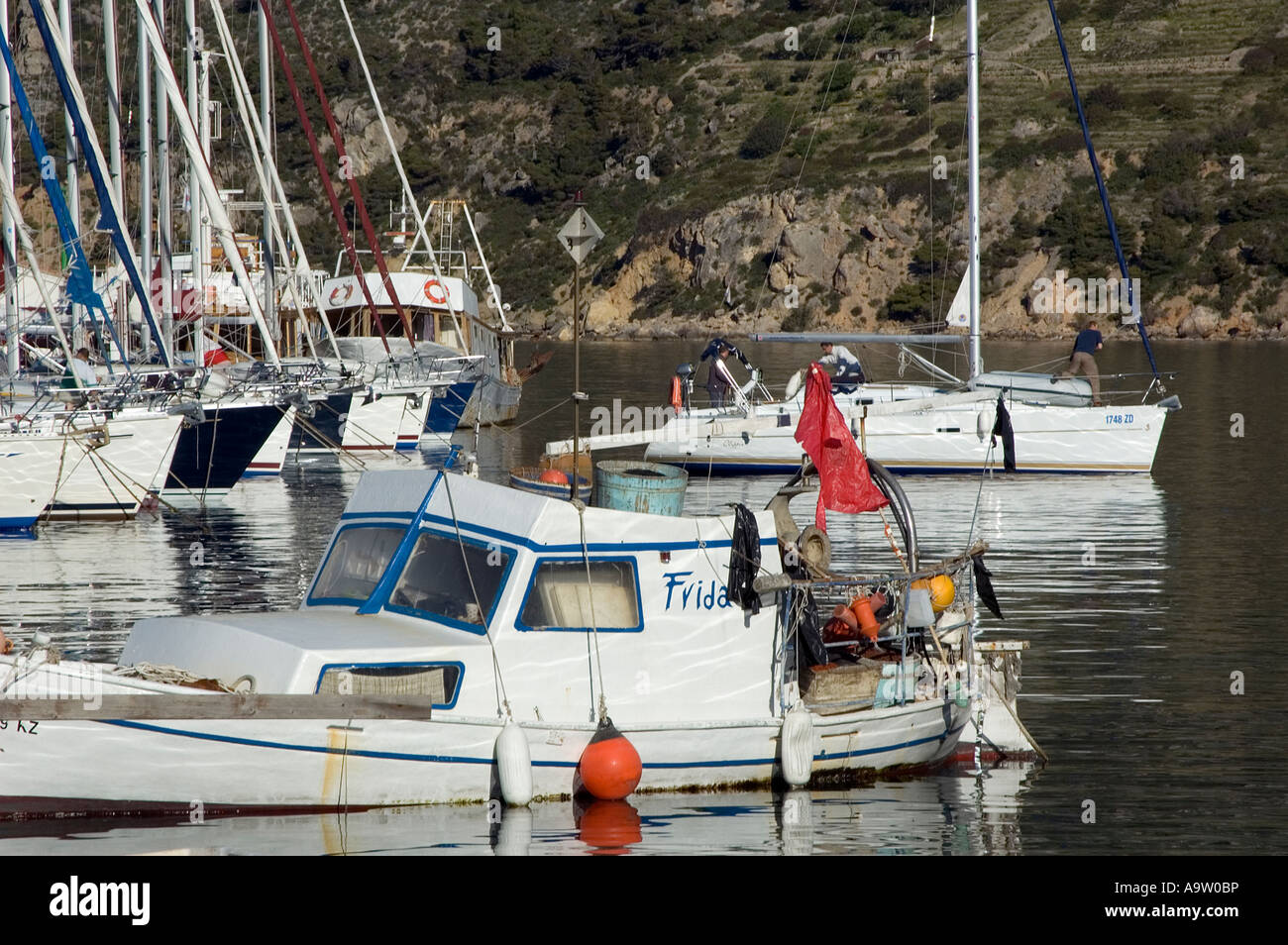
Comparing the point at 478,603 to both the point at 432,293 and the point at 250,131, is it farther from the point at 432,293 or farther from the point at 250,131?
the point at 432,293

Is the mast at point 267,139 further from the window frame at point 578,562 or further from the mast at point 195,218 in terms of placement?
the window frame at point 578,562

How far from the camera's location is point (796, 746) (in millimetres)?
13773

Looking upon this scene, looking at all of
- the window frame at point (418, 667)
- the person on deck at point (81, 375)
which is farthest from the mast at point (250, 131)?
the window frame at point (418, 667)

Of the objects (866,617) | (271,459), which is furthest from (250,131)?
(866,617)

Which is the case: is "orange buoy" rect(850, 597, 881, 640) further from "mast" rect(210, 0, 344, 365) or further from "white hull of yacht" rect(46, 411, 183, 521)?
"mast" rect(210, 0, 344, 365)

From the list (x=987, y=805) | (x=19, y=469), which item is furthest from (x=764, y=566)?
(x=19, y=469)

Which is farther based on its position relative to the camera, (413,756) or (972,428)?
(972,428)

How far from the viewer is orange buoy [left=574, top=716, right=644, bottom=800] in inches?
505

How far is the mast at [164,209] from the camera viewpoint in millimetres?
Result: 33562

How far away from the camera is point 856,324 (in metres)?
112

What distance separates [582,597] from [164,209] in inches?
1052

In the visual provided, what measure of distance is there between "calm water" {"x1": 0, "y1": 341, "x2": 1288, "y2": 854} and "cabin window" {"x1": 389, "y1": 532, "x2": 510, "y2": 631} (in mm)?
1562

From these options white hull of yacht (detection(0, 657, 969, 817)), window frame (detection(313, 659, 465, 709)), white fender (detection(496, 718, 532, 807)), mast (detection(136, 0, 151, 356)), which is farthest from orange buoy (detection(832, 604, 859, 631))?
mast (detection(136, 0, 151, 356))

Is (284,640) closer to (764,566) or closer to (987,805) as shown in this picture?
(764,566)
